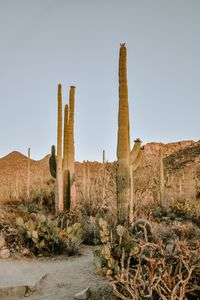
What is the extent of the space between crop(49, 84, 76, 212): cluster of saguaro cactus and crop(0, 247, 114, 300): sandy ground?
12.2 ft

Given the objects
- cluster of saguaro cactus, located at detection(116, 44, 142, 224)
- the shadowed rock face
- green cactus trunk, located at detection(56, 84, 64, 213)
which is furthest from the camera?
the shadowed rock face

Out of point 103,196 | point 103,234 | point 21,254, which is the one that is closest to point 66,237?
point 21,254

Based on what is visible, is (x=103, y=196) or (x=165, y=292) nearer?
(x=165, y=292)

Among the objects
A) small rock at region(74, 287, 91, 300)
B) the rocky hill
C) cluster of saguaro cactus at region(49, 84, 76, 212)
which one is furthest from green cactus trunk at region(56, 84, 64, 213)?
small rock at region(74, 287, 91, 300)

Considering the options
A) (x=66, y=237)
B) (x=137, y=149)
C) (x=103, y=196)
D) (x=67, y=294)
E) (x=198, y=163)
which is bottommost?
(x=67, y=294)

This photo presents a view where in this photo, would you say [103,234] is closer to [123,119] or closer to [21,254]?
[21,254]

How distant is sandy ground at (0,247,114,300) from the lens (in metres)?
5.96

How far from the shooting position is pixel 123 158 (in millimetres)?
8938

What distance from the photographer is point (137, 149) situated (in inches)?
401

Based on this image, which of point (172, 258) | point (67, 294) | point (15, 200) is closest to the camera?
point (172, 258)

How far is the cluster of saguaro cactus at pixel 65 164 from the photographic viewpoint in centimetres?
1192

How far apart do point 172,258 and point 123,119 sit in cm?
474

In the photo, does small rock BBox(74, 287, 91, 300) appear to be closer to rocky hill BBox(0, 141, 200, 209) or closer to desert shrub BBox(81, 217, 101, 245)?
desert shrub BBox(81, 217, 101, 245)

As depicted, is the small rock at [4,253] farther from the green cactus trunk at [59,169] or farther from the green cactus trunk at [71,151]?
the green cactus trunk at [71,151]
